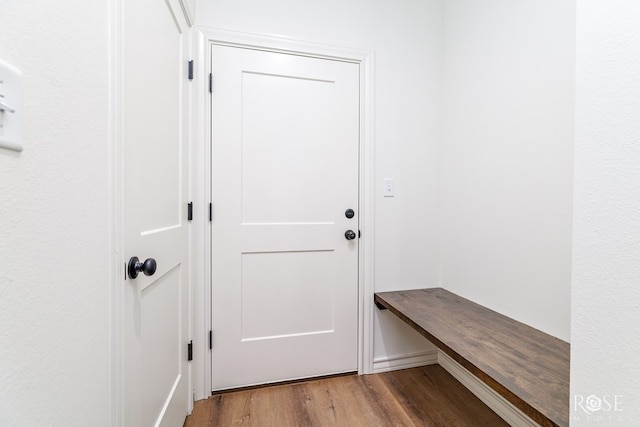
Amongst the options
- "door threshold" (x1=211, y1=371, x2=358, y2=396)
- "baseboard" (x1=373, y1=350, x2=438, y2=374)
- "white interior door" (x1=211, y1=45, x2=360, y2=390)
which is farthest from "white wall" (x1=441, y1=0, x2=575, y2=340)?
"door threshold" (x1=211, y1=371, x2=358, y2=396)

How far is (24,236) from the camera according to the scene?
1.51 feet

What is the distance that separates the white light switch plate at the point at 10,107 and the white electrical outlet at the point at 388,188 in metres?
1.62

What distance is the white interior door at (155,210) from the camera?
0.84m

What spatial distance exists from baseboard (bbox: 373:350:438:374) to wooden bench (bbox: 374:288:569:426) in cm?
40

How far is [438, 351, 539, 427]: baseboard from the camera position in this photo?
4.37 ft

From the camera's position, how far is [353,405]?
1.52m

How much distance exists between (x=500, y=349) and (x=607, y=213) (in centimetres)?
79

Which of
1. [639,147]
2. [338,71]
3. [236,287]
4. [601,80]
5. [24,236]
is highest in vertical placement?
[338,71]

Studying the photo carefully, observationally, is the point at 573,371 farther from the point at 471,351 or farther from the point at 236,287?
the point at 236,287

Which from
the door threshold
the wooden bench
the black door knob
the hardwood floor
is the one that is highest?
the black door knob

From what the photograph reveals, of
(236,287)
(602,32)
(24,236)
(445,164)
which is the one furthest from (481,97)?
(24,236)

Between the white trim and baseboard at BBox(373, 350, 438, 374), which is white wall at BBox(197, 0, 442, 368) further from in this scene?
the white trim

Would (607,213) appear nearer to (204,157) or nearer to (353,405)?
(353,405)

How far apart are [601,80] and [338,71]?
1.35 metres
